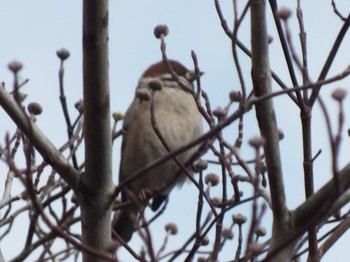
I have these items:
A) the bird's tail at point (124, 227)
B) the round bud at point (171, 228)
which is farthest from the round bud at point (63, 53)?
the bird's tail at point (124, 227)

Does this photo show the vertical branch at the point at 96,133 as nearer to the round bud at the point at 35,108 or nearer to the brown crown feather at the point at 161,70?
the round bud at the point at 35,108

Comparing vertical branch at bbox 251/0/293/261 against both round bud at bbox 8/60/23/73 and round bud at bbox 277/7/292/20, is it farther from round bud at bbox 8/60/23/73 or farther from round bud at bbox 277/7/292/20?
round bud at bbox 8/60/23/73

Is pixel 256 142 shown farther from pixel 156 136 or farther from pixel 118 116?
pixel 156 136

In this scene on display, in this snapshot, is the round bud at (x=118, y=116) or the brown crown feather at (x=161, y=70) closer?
the round bud at (x=118, y=116)

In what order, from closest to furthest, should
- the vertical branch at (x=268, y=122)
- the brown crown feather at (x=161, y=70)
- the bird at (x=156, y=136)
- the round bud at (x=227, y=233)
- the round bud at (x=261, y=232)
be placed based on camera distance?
the vertical branch at (x=268, y=122), the round bud at (x=227, y=233), the round bud at (x=261, y=232), the bird at (x=156, y=136), the brown crown feather at (x=161, y=70)

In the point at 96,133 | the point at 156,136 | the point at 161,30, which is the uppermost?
the point at 156,136

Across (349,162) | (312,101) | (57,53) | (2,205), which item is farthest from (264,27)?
(2,205)

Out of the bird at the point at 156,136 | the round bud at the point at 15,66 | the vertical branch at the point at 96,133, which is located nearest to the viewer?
the round bud at the point at 15,66

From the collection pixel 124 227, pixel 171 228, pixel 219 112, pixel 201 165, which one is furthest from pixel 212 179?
pixel 124 227

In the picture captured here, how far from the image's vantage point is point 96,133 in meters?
3.18

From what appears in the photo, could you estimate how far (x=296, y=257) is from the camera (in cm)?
403

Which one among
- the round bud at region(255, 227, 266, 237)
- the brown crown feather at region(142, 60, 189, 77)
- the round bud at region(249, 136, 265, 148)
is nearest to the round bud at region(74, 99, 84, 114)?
the round bud at region(255, 227, 266, 237)

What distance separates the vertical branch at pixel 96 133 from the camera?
10.1 feet

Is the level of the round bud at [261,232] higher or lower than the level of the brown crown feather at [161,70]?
lower
